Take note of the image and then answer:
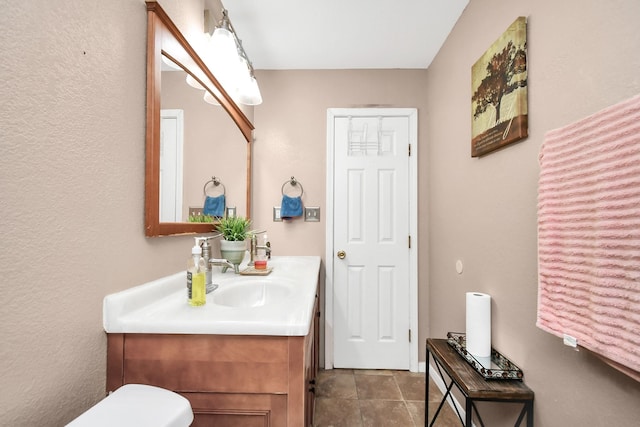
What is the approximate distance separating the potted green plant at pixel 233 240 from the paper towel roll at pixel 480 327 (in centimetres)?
125

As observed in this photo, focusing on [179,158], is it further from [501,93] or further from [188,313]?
[501,93]

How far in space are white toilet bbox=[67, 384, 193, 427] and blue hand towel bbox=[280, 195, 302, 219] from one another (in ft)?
5.32

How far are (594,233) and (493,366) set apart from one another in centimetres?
79

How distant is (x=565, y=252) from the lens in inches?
32.9

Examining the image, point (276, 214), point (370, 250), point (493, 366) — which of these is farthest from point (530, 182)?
point (276, 214)

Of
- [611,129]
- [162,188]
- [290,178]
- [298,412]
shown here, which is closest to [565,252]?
[611,129]

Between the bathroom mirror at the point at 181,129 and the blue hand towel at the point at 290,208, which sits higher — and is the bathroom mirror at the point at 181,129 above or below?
above

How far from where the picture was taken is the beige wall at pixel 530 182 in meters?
0.81

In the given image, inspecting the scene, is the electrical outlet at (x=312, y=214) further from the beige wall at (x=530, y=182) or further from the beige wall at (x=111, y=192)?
the beige wall at (x=111, y=192)

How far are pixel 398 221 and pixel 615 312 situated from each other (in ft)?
5.36

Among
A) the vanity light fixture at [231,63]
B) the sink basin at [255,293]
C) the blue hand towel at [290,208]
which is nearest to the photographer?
the sink basin at [255,293]

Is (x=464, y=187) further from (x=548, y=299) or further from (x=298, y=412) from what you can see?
(x=298, y=412)

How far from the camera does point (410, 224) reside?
2309 millimetres

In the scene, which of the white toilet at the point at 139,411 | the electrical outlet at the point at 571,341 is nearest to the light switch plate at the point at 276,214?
the white toilet at the point at 139,411
